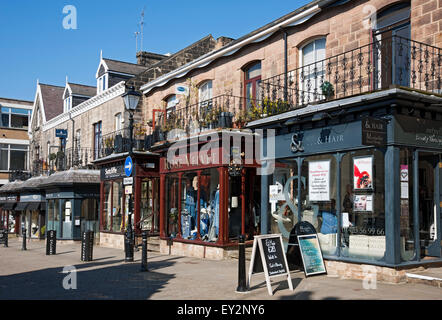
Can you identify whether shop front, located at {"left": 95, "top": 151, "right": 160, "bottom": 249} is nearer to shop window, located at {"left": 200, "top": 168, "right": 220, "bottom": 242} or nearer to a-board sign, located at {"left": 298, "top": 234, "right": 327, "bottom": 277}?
shop window, located at {"left": 200, "top": 168, "right": 220, "bottom": 242}

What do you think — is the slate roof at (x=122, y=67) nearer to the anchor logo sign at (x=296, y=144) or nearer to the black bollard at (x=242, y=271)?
the anchor logo sign at (x=296, y=144)

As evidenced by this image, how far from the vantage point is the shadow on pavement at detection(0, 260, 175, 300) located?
951 centimetres

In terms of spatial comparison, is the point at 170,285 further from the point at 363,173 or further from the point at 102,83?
the point at 102,83

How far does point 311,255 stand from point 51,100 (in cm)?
3157

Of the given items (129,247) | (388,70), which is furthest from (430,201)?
(129,247)

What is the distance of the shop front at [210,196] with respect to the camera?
15.2m

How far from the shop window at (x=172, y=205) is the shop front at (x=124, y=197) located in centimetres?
174

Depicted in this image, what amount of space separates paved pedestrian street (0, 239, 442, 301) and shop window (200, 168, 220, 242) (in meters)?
1.13

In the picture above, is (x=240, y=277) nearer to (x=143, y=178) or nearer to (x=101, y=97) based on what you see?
(x=143, y=178)

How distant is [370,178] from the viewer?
10680 millimetres

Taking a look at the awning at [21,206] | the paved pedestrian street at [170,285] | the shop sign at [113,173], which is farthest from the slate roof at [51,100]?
the paved pedestrian street at [170,285]
